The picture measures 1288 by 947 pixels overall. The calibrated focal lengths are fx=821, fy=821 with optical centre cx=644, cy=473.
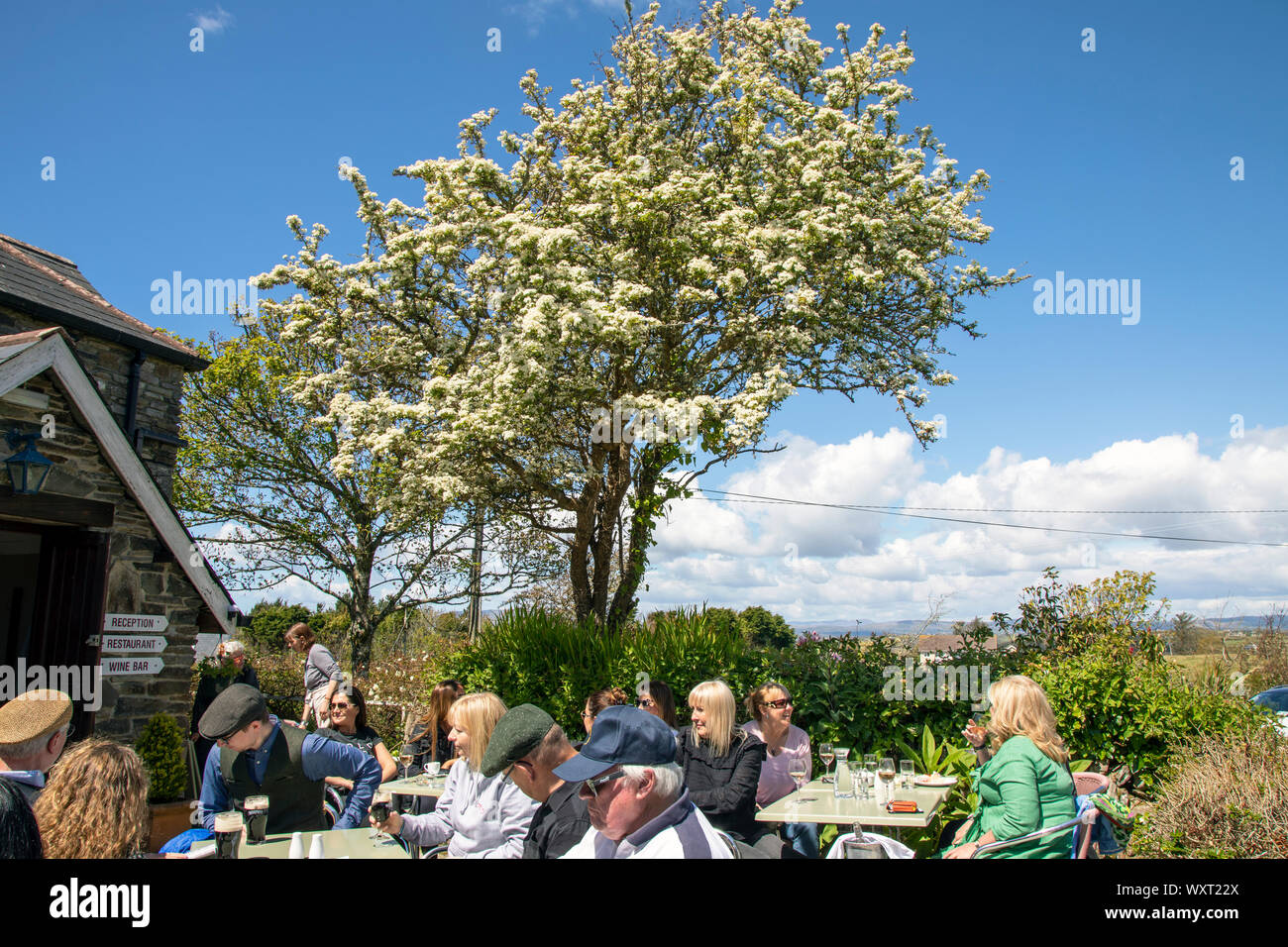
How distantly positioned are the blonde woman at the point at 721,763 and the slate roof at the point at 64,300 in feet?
29.8

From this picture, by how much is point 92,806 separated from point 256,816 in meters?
1.41

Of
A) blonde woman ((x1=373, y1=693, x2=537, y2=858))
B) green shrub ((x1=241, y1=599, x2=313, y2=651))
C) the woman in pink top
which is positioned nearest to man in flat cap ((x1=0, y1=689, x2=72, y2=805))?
blonde woman ((x1=373, y1=693, x2=537, y2=858))

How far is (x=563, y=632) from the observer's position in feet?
34.3

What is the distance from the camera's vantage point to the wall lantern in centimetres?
755

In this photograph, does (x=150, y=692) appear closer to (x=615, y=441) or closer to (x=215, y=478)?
(x=615, y=441)

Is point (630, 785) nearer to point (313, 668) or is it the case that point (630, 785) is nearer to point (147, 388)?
point (313, 668)

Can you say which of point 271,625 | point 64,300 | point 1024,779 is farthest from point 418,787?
point 271,625

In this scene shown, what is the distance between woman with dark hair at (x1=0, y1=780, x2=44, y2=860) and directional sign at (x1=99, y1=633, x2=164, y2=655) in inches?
260

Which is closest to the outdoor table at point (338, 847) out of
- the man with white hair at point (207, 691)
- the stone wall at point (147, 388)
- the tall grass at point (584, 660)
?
the tall grass at point (584, 660)

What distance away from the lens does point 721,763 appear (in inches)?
216

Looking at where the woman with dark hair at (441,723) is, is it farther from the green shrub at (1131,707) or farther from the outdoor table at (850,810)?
the green shrub at (1131,707)

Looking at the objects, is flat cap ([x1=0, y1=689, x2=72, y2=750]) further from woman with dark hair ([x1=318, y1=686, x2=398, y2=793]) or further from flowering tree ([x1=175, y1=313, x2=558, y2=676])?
flowering tree ([x1=175, y1=313, x2=558, y2=676])

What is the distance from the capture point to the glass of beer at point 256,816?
13.9 feet

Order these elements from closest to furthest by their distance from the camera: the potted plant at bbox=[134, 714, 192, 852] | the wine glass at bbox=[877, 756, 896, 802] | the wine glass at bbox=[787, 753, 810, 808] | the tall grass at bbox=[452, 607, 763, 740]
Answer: the wine glass at bbox=[877, 756, 896, 802], the wine glass at bbox=[787, 753, 810, 808], the potted plant at bbox=[134, 714, 192, 852], the tall grass at bbox=[452, 607, 763, 740]
